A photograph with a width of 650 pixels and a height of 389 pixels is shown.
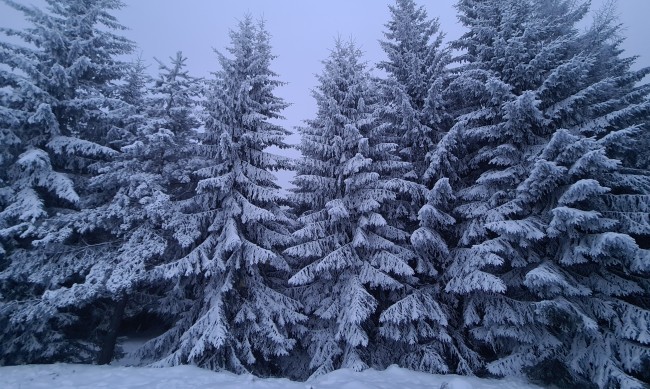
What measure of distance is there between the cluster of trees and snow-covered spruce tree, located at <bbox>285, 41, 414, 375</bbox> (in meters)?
0.08

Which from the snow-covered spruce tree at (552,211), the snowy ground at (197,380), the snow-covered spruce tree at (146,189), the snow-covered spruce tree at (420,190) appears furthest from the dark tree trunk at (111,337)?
the snow-covered spruce tree at (552,211)

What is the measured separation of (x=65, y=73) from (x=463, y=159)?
15164mm

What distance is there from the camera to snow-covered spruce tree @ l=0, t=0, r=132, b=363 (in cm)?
973

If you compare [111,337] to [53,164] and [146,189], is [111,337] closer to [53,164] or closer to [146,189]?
[146,189]

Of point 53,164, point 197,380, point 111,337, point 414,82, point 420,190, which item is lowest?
point 197,380

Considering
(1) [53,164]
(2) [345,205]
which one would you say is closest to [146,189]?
(1) [53,164]

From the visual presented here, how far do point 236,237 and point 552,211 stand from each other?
9247mm

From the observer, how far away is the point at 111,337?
35.7 ft

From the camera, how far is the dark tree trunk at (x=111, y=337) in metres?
10.6

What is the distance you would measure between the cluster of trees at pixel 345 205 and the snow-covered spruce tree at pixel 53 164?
73 mm

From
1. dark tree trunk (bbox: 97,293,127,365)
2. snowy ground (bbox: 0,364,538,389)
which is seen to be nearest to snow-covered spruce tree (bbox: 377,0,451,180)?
snowy ground (bbox: 0,364,538,389)

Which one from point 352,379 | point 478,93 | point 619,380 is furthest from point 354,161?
point 619,380

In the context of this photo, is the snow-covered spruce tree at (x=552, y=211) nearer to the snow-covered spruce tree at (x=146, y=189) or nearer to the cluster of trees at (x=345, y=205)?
the cluster of trees at (x=345, y=205)

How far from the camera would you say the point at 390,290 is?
36.0ft
